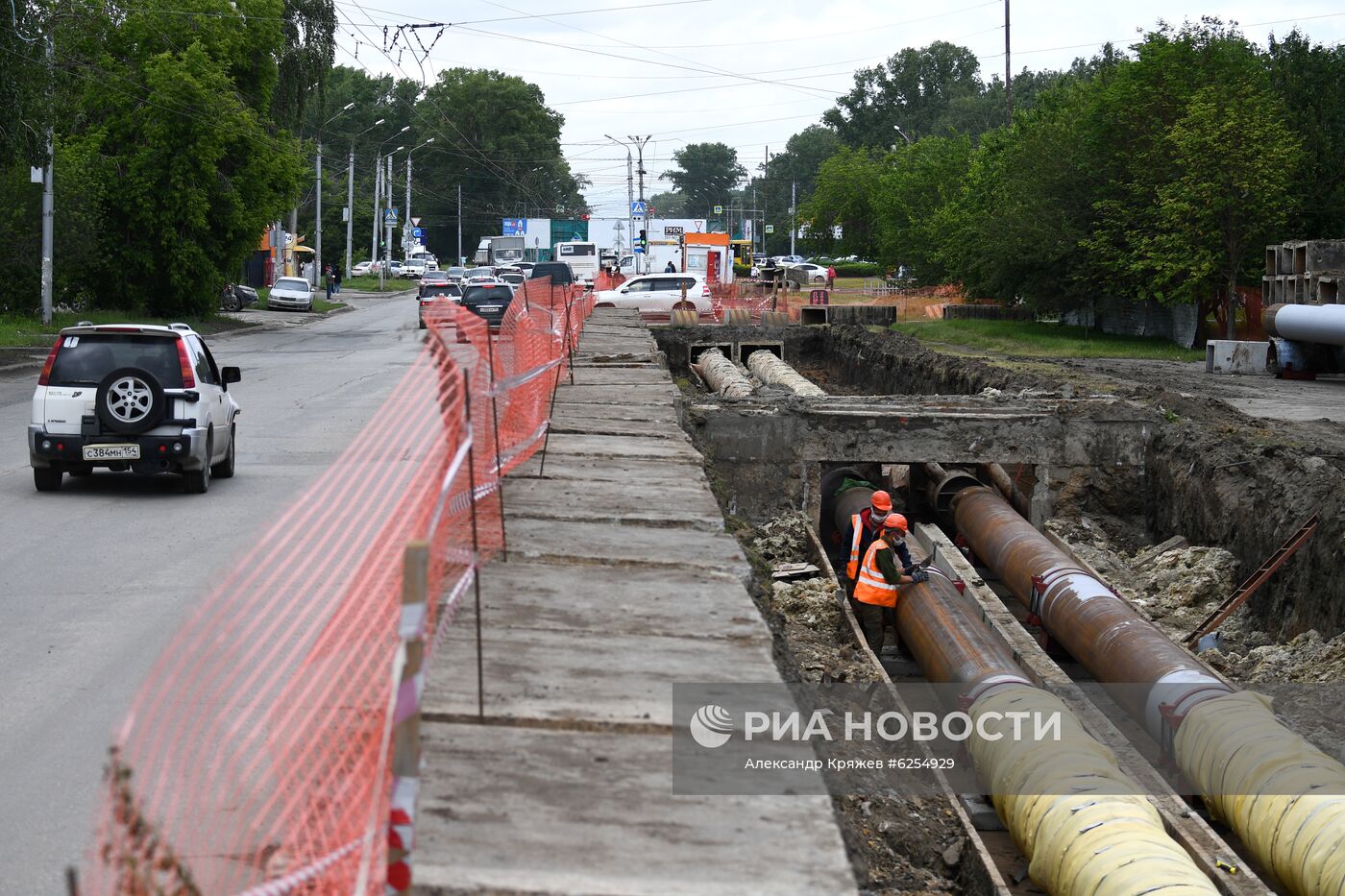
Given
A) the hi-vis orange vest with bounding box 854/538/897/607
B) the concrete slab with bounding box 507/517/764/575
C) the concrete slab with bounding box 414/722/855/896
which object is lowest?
the hi-vis orange vest with bounding box 854/538/897/607

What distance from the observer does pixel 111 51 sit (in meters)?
39.4

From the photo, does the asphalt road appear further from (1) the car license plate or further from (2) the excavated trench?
(2) the excavated trench

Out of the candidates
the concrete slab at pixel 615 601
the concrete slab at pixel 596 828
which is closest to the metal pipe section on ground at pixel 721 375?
the concrete slab at pixel 615 601

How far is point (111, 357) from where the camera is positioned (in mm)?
14227

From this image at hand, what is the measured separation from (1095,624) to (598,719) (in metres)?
8.79

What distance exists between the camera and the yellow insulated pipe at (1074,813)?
6.43 metres

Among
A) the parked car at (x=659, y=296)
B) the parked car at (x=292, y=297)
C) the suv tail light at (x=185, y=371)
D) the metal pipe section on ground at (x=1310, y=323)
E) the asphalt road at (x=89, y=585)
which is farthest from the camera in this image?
the parked car at (x=292, y=297)

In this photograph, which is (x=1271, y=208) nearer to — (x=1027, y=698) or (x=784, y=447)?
(x=784, y=447)

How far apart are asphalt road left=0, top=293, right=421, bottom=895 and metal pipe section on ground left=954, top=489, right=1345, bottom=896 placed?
5.31 metres

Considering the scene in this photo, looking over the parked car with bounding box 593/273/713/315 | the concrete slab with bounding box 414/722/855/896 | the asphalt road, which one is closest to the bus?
the parked car with bounding box 593/273/713/315

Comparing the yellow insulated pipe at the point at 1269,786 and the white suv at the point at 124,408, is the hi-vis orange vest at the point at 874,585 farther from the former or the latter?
the white suv at the point at 124,408

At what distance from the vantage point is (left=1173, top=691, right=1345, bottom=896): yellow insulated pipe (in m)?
6.95

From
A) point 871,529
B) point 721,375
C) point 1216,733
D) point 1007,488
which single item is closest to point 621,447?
point 871,529

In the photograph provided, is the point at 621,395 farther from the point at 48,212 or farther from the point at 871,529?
the point at 48,212
